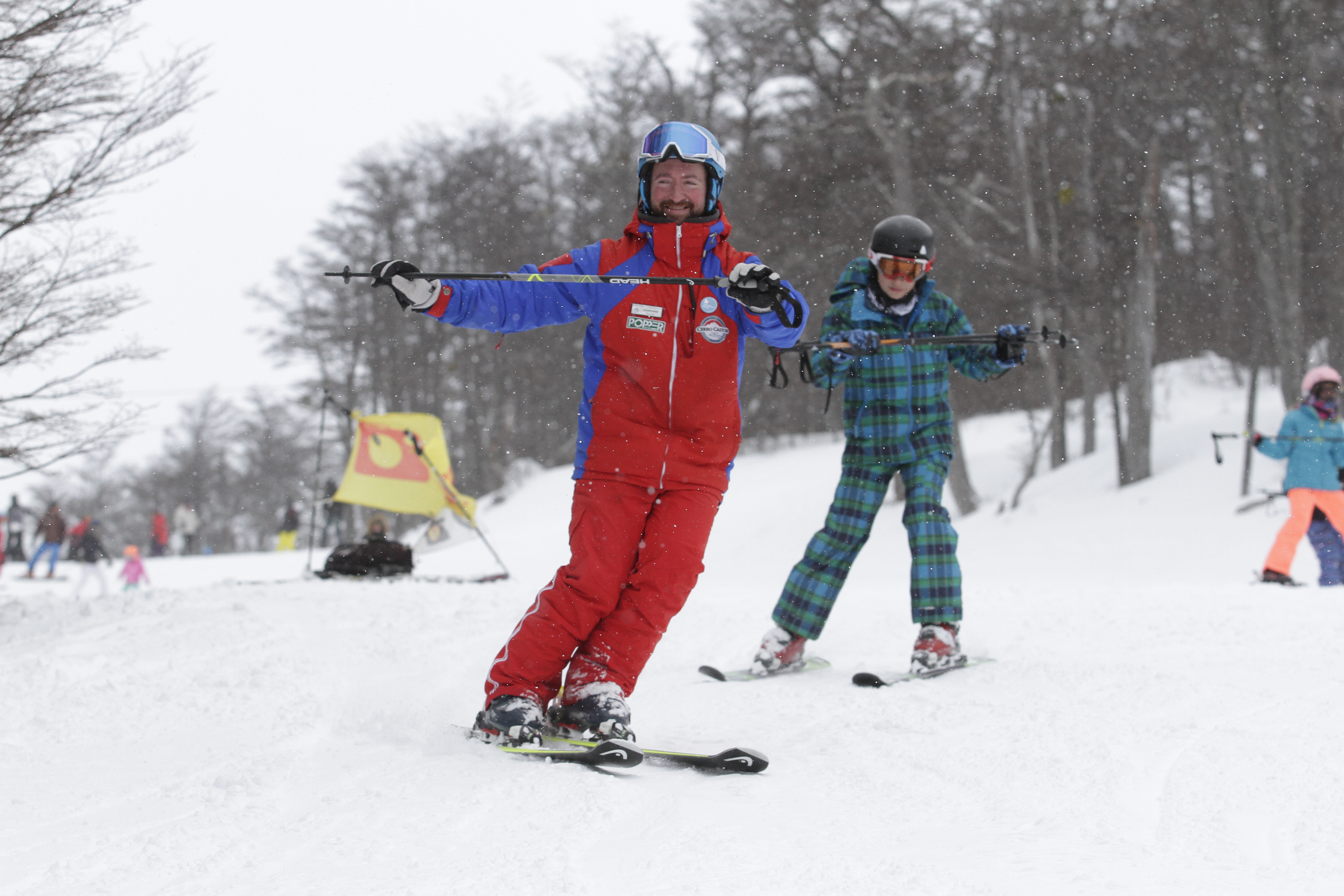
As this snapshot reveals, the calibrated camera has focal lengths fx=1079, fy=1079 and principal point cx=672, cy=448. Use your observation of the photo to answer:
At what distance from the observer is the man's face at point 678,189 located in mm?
3057

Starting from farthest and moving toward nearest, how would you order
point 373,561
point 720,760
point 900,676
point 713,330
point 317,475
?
point 317,475
point 373,561
point 900,676
point 713,330
point 720,760

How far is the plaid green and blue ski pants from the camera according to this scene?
396cm

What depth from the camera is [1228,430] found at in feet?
59.6

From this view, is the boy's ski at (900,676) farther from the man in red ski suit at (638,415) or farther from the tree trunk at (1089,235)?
the tree trunk at (1089,235)

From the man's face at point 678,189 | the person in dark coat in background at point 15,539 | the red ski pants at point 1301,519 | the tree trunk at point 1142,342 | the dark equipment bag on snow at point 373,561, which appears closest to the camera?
the man's face at point 678,189

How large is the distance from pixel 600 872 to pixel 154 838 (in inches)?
32.4

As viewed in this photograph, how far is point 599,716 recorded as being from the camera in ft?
9.09

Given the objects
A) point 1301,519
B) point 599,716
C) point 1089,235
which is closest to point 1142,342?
point 1089,235

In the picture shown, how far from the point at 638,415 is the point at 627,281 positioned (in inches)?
14.5

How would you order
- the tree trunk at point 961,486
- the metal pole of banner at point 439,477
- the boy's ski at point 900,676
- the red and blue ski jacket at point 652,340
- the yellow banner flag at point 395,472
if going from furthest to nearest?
1. the tree trunk at point 961,486
2. the yellow banner flag at point 395,472
3. the metal pole of banner at point 439,477
4. the boy's ski at point 900,676
5. the red and blue ski jacket at point 652,340

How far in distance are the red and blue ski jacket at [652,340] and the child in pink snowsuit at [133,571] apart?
14.5 m

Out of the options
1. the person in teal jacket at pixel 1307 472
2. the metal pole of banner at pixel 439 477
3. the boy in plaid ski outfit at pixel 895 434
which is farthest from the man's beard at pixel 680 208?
the metal pole of banner at pixel 439 477

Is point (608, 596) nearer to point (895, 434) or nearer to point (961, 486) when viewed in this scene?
point (895, 434)

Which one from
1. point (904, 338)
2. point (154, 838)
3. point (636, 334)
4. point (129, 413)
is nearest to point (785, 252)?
point (129, 413)
